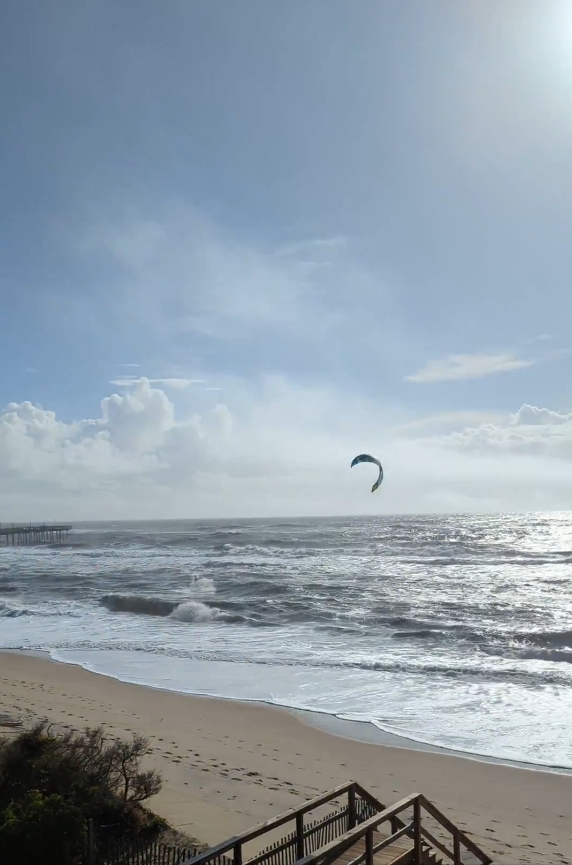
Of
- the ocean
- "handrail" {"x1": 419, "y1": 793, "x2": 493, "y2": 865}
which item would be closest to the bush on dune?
"handrail" {"x1": 419, "y1": 793, "x2": 493, "y2": 865}

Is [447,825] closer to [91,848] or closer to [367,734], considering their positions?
[91,848]

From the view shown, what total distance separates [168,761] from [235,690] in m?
5.02

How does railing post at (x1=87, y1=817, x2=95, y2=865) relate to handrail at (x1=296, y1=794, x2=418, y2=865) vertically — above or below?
below

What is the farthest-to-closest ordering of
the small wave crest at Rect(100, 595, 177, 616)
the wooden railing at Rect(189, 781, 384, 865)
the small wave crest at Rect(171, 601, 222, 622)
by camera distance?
the small wave crest at Rect(100, 595, 177, 616) < the small wave crest at Rect(171, 601, 222, 622) < the wooden railing at Rect(189, 781, 384, 865)

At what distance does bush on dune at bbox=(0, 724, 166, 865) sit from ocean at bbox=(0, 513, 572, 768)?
21.2 ft

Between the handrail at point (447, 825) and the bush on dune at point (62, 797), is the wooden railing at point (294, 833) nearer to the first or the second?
the handrail at point (447, 825)

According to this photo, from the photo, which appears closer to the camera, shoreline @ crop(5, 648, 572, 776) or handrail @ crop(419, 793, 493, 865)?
handrail @ crop(419, 793, 493, 865)

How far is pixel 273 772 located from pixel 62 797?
15.9 feet

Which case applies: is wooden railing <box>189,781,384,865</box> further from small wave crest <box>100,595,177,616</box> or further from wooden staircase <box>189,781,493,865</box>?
small wave crest <box>100,595,177,616</box>

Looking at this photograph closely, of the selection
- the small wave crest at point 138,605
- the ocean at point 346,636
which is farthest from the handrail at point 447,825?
the small wave crest at point 138,605

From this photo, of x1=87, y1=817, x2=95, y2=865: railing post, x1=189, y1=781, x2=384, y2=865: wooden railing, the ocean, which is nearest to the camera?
x1=189, y1=781, x2=384, y2=865: wooden railing

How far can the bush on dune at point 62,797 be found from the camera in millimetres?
5590

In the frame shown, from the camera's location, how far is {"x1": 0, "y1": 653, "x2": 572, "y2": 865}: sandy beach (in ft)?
27.1

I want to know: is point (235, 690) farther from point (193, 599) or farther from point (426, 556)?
point (426, 556)
